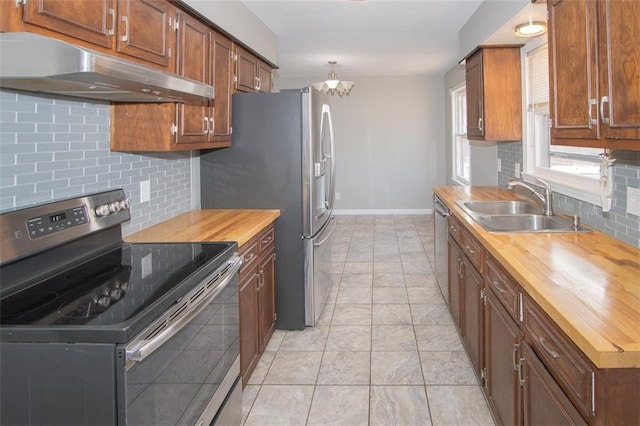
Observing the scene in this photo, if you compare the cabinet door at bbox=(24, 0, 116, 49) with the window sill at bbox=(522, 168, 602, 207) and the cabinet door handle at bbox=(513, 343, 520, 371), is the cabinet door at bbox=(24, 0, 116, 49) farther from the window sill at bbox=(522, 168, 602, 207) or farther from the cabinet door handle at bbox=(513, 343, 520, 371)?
the window sill at bbox=(522, 168, 602, 207)

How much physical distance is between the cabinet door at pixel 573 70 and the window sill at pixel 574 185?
0.50 meters

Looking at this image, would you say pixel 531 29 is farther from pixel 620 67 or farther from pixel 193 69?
pixel 193 69

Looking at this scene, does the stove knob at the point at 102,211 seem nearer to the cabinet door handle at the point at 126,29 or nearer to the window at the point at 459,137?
the cabinet door handle at the point at 126,29

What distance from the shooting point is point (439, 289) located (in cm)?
438

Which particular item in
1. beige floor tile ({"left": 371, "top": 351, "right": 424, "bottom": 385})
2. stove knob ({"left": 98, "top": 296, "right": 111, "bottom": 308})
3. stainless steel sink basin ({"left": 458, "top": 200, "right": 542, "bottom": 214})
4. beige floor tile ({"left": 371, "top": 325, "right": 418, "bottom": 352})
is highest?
stainless steel sink basin ({"left": 458, "top": 200, "right": 542, "bottom": 214})

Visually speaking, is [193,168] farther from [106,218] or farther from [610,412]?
[610,412]

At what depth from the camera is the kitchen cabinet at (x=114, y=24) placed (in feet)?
4.86

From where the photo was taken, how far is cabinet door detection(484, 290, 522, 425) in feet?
5.91

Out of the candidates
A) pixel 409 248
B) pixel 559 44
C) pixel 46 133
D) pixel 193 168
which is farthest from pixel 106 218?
pixel 409 248

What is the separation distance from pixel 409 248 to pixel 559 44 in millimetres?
4228

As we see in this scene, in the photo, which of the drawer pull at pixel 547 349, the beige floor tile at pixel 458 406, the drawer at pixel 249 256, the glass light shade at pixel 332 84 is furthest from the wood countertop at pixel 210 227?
the glass light shade at pixel 332 84

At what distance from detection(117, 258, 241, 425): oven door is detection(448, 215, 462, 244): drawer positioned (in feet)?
4.96

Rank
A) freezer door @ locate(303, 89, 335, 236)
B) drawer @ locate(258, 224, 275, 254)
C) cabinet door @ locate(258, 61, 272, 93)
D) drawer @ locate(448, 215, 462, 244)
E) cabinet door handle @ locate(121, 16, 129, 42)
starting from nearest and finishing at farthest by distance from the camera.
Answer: cabinet door handle @ locate(121, 16, 129, 42), drawer @ locate(258, 224, 275, 254), drawer @ locate(448, 215, 462, 244), freezer door @ locate(303, 89, 335, 236), cabinet door @ locate(258, 61, 272, 93)

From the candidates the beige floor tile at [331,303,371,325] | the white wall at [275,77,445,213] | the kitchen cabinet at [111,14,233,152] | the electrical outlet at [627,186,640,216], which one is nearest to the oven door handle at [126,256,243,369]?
the kitchen cabinet at [111,14,233,152]
